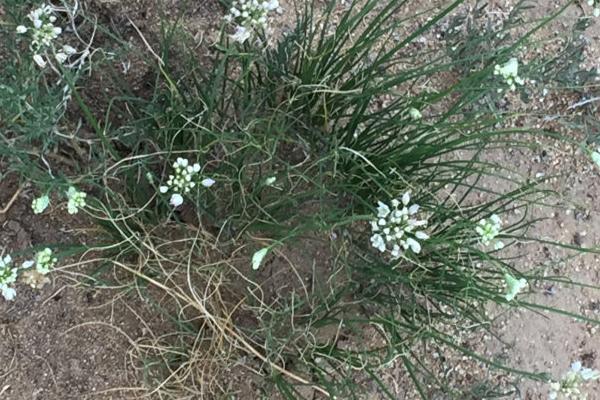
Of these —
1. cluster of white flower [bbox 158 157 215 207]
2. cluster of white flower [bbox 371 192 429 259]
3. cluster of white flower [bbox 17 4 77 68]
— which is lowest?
cluster of white flower [bbox 158 157 215 207]

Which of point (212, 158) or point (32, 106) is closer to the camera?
point (32, 106)

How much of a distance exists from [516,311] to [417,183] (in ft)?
1.70

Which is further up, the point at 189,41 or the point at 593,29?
the point at 593,29

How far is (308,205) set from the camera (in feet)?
5.85

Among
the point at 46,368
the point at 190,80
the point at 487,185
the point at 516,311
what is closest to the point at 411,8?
the point at 487,185

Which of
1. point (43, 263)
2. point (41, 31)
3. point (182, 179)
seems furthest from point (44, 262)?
Result: point (41, 31)

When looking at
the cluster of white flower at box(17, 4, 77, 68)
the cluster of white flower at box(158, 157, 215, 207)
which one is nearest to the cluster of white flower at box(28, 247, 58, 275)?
the cluster of white flower at box(158, 157, 215, 207)

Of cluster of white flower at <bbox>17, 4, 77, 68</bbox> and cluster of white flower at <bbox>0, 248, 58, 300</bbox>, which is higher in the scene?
cluster of white flower at <bbox>17, 4, 77, 68</bbox>

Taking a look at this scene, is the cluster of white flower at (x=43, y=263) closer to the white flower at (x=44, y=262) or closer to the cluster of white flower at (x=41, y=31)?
the white flower at (x=44, y=262)

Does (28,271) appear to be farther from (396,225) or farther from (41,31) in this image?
(396,225)

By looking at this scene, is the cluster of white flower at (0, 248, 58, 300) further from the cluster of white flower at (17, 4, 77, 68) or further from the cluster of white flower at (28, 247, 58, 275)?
the cluster of white flower at (17, 4, 77, 68)

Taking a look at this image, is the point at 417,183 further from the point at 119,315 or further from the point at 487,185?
the point at 119,315

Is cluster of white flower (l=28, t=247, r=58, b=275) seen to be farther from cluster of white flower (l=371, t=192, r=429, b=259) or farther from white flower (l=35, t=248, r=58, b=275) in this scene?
cluster of white flower (l=371, t=192, r=429, b=259)

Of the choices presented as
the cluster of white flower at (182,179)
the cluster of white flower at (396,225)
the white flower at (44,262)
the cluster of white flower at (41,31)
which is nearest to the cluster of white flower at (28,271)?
the white flower at (44,262)
